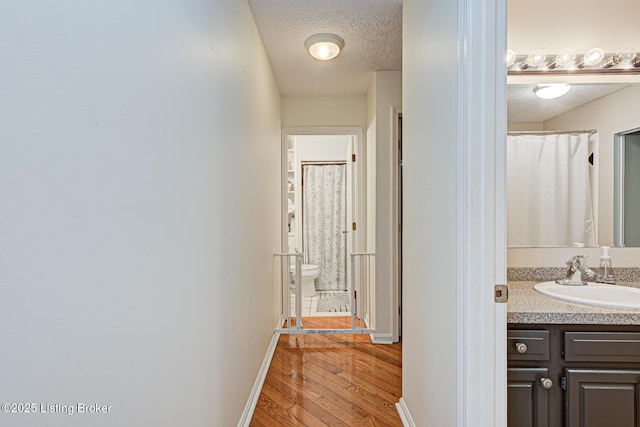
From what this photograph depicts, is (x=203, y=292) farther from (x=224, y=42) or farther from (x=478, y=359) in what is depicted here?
(x=224, y=42)

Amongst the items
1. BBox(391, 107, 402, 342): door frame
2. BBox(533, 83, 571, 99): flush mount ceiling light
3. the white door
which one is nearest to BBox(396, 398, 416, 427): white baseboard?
the white door

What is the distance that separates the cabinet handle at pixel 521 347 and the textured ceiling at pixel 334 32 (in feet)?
6.29

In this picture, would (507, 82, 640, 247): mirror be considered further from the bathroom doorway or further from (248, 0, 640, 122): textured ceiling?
the bathroom doorway

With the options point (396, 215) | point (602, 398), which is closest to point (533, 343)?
point (602, 398)

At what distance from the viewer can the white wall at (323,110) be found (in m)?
3.67

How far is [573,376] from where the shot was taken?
4.19 feet

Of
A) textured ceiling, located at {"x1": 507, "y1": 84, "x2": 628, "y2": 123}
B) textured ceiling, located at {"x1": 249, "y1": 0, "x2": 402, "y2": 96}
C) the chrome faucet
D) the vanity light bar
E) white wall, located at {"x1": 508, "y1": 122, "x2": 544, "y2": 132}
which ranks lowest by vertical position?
the chrome faucet

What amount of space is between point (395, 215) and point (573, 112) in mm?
1491

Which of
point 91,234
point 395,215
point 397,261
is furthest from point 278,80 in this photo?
point 91,234

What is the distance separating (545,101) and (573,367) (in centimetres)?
135

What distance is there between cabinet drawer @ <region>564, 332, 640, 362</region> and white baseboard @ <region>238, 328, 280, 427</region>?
5.12 feet

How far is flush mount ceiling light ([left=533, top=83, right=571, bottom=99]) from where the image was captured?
185 centimetres

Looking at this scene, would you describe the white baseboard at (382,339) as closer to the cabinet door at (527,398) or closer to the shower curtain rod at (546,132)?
the cabinet door at (527,398)

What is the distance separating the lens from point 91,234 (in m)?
0.68
